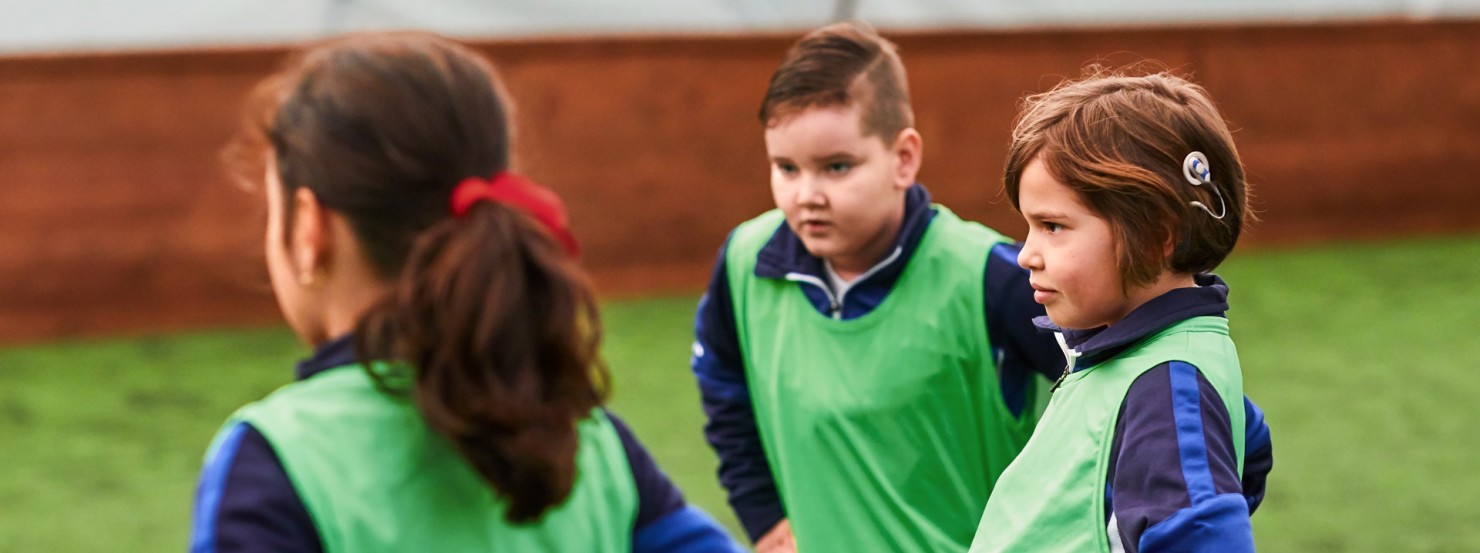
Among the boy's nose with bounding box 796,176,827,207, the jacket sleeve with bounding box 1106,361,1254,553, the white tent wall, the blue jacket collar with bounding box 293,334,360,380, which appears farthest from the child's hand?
the white tent wall

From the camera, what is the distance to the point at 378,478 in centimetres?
136

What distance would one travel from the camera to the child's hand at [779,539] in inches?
110

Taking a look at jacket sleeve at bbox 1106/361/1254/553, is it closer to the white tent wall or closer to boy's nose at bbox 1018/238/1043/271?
boy's nose at bbox 1018/238/1043/271

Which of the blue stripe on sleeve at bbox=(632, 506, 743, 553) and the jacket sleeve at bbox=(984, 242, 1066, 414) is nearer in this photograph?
the blue stripe on sleeve at bbox=(632, 506, 743, 553)

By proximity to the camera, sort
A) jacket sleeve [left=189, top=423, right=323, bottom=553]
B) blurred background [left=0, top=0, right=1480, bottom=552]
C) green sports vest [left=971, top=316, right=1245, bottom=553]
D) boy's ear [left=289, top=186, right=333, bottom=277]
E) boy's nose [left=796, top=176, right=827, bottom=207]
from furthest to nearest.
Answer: blurred background [left=0, top=0, right=1480, bottom=552]
boy's nose [left=796, top=176, right=827, bottom=207]
green sports vest [left=971, top=316, right=1245, bottom=553]
boy's ear [left=289, top=186, right=333, bottom=277]
jacket sleeve [left=189, top=423, right=323, bottom=553]

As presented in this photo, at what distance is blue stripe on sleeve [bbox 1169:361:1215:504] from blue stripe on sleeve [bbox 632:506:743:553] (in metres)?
0.44

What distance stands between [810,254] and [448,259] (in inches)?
53.9

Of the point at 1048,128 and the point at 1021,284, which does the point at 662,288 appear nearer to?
the point at 1021,284

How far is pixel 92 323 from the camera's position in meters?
6.50

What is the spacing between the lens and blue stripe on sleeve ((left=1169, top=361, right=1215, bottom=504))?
1.61 m

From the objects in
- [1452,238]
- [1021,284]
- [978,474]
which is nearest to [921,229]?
[1021,284]

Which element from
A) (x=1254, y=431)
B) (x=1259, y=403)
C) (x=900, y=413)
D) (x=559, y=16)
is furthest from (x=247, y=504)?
(x=559, y=16)

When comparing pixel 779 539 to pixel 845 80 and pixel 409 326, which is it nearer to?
pixel 845 80

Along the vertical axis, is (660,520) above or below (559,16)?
above
